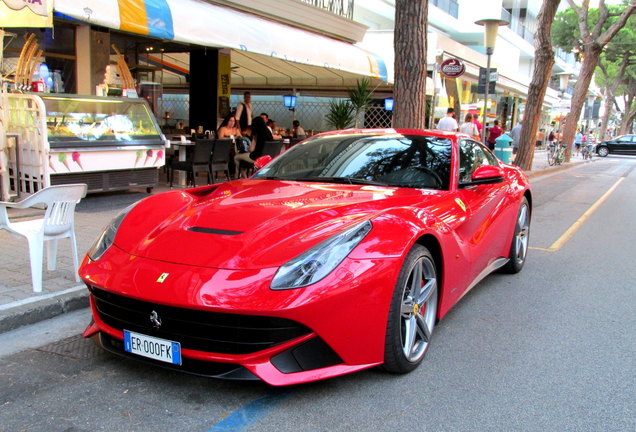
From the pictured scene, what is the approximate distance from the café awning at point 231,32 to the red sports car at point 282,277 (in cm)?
498

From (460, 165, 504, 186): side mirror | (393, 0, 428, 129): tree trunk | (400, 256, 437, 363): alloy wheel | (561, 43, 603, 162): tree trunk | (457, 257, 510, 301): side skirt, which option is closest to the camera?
(400, 256, 437, 363): alloy wheel

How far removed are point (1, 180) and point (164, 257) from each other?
5.54 meters

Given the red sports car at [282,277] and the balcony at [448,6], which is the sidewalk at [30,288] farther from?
the balcony at [448,6]

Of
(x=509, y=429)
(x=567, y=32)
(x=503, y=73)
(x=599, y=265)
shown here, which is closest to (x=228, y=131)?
(x=599, y=265)

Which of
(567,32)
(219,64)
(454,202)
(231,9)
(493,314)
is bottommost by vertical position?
(493,314)

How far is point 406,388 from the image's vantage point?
2.98 metres

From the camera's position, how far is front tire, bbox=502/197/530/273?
534 cm

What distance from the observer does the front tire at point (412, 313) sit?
2.91 m

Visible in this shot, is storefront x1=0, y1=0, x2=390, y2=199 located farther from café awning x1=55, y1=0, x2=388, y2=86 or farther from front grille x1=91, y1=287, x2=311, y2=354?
front grille x1=91, y1=287, x2=311, y2=354

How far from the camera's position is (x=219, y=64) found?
1391cm

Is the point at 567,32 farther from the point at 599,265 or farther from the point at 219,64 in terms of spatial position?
the point at 599,265

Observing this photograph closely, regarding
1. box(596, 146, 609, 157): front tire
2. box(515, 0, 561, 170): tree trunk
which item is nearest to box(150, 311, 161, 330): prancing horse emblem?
box(515, 0, 561, 170): tree trunk

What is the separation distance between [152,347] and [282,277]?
0.77m

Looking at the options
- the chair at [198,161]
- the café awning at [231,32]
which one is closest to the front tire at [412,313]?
the café awning at [231,32]
